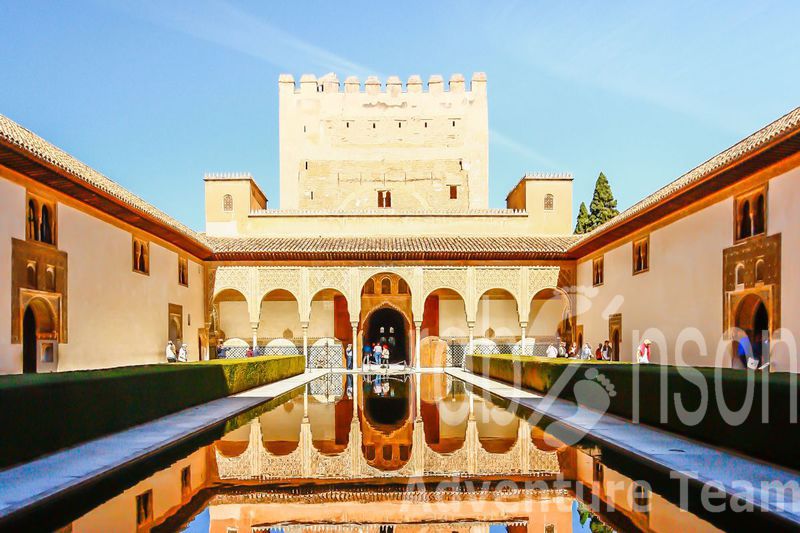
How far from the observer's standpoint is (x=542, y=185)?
2584cm

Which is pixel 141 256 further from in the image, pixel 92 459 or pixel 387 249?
pixel 92 459

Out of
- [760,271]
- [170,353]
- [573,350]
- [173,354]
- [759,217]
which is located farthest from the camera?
[573,350]

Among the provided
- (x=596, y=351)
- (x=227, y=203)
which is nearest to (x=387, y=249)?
(x=596, y=351)

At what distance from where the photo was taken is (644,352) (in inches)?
585

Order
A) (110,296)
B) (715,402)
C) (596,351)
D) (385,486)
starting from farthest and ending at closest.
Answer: (596,351)
(110,296)
(715,402)
(385,486)

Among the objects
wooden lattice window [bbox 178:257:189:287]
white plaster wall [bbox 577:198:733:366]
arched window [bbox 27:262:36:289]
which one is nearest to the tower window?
white plaster wall [bbox 577:198:733:366]

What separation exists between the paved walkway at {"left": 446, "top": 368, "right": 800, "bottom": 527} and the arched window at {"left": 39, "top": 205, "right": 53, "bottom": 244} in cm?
937

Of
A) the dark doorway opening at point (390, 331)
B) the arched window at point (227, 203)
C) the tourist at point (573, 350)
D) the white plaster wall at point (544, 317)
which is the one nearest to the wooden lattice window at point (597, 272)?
the tourist at point (573, 350)

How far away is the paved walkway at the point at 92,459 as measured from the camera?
15.4 ft

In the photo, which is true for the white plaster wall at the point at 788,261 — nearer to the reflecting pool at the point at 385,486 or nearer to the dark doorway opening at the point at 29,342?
the reflecting pool at the point at 385,486

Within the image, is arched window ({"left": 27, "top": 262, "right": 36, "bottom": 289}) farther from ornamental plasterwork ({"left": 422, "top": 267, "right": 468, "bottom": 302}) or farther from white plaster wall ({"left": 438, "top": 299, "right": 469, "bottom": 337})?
white plaster wall ({"left": 438, "top": 299, "right": 469, "bottom": 337})

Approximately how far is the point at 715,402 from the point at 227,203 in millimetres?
21533

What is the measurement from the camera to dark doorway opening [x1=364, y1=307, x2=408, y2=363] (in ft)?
92.3

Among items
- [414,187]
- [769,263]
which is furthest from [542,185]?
[769,263]
